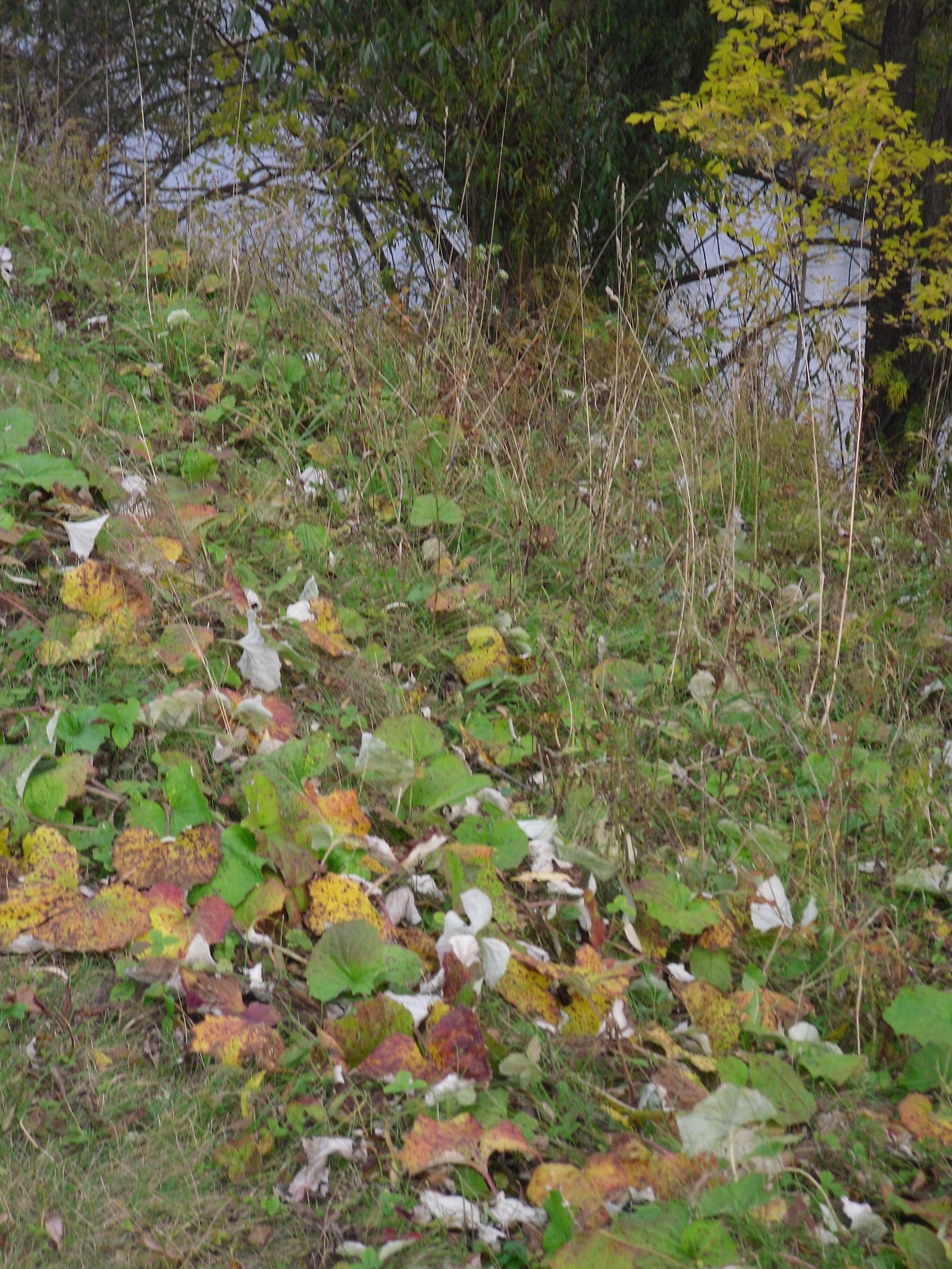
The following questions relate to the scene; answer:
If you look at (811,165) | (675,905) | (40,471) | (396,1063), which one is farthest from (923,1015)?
(811,165)

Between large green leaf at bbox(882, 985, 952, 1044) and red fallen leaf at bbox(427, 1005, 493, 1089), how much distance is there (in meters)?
0.70

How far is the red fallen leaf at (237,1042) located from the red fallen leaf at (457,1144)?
0.28 m

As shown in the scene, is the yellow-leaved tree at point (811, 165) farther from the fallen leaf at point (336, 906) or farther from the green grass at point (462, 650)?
the fallen leaf at point (336, 906)

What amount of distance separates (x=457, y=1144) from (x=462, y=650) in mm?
1615

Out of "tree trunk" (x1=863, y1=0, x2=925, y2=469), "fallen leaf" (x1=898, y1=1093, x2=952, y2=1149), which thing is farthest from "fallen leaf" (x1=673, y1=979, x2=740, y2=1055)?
"tree trunk" (x1=863, y1=0, x2=925, y2=469)

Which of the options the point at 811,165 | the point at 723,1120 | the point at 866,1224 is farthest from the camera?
the point at 811,165

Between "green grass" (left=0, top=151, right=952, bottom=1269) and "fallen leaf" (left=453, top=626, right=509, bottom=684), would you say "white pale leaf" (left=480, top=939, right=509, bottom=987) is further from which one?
"fallen leaf" (left=453, top=626, right=509, bottom=684)

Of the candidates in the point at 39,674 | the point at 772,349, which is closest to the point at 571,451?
the point at 772,349

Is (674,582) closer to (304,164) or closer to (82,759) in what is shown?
(82,759)

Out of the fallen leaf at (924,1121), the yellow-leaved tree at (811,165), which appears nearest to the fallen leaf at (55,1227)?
the fallen leaf at (924,1121)

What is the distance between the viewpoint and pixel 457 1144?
164cm

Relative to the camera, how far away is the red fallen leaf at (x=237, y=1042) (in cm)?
175

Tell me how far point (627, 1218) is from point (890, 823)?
1.41 m

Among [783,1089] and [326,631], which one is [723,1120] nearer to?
[783,1089]
